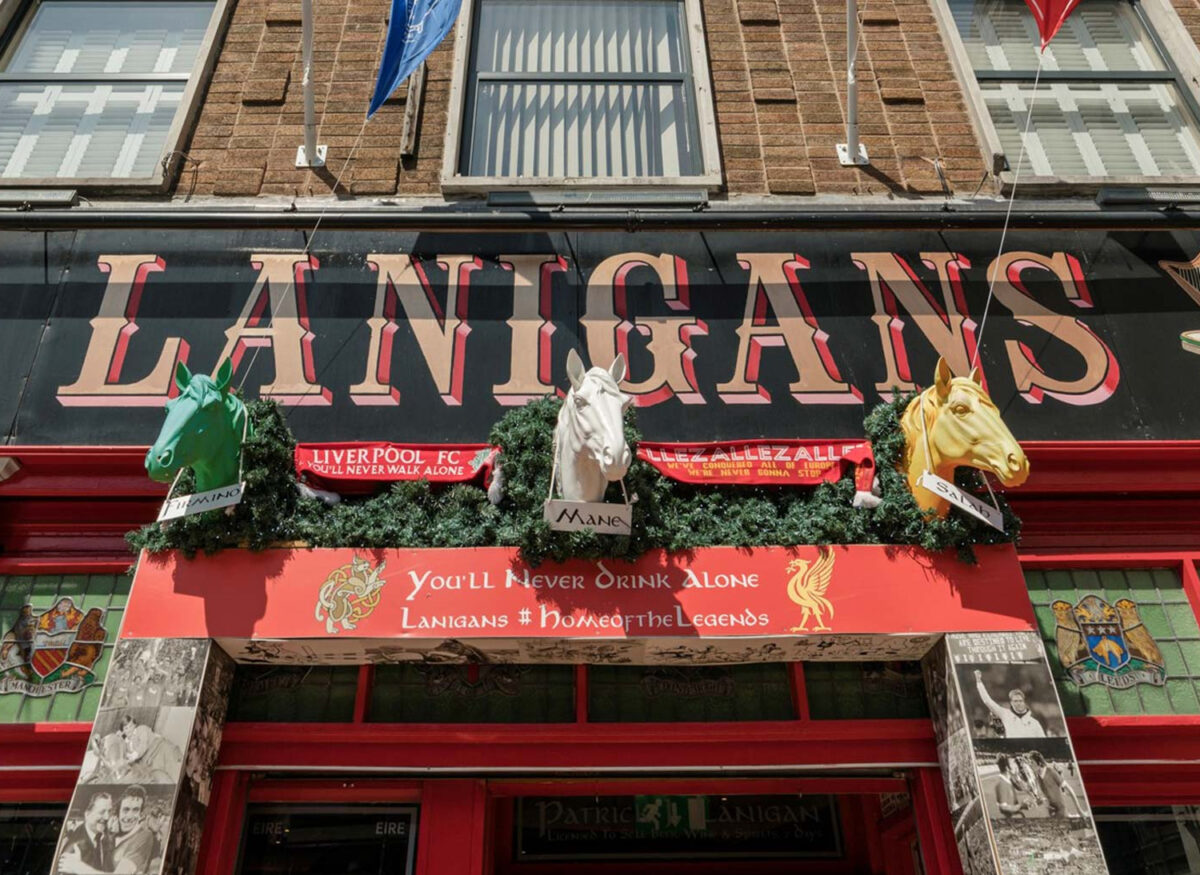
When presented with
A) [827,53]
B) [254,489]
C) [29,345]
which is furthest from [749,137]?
[29,345]

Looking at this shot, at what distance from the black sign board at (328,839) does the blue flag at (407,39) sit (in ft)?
19.8

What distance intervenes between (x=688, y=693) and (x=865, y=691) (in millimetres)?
1331

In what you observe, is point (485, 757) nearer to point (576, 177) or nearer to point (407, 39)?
point (576, 177)

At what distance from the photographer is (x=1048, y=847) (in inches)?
219

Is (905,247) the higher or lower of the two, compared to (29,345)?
higher

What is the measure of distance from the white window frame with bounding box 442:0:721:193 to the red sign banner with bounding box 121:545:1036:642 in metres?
4.11

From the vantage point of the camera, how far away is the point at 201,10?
10.6 meters

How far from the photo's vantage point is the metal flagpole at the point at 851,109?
876 centimetres

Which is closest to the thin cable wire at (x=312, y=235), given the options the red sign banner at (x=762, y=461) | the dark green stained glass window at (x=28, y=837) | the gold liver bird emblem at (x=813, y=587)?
the red sign banner at (x=762, y=461)

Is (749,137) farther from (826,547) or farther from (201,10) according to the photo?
(201,10)

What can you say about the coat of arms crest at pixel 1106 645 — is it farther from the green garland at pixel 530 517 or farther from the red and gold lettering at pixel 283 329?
the red and gold lettering at pixel 283 329

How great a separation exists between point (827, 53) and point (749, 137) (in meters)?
1.60

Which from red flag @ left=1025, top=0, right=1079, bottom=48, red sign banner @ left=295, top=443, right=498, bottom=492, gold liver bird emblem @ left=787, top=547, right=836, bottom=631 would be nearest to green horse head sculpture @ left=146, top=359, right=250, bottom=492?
red sign banner @ left=295, top=443, right=498, bottom=492

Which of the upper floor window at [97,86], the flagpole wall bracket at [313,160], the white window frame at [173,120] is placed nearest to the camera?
the white window frame at [173,120]
